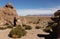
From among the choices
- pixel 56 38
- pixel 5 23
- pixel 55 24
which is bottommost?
pixel 5 23

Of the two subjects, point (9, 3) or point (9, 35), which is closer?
point (9, 35)

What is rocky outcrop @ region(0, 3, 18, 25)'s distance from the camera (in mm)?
44631

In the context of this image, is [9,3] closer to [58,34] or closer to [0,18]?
[0,18]

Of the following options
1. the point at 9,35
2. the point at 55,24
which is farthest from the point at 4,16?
the point at 55,24

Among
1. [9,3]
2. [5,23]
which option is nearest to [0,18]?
[5,23]

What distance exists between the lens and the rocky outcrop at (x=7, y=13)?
4463 centimetres

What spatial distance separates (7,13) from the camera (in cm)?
4762

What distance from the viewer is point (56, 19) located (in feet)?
40.9

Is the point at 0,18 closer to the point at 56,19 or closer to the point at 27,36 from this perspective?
the point at 27,36

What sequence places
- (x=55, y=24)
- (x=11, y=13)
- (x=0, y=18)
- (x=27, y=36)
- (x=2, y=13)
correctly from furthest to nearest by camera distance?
(x=11, y=13) → (x=2, y=13) → (x=0, y=18) → (x=27, y=36) → (x=55, y=24)

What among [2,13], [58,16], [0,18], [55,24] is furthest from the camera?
[2,13]

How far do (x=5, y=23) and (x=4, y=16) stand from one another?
3312 mm

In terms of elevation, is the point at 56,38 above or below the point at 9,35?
above

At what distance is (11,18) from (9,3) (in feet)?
12.3
